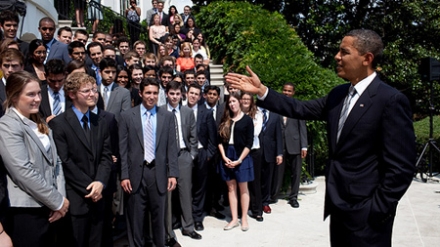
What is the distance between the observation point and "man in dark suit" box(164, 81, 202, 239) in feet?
20.5

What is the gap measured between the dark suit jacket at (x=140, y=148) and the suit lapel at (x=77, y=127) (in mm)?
843

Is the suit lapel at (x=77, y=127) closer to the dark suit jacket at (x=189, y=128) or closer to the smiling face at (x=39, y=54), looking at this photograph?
the smiling face at (x=39, y=54)

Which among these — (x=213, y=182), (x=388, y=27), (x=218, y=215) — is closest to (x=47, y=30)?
(x=213, y=182)

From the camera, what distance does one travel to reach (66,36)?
25.5 ft

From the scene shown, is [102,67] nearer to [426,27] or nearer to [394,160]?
[394,160]

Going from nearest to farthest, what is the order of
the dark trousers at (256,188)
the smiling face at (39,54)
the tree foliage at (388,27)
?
the smiling face at (39,54) < the dark trousers at (256,188) < the tree foliage at (388,27)

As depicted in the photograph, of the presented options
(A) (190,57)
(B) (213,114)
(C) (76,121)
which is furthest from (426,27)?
(C) (76,121)

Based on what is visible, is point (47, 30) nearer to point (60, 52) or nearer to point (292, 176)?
point (60, 52)

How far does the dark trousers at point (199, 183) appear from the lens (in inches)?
263

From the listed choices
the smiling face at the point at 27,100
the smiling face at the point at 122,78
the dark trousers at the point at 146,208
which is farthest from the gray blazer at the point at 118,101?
the smiling face at the point at 27,100

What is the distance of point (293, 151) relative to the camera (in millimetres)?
7930

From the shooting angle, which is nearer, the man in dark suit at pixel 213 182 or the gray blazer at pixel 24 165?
the gray blazer at pixel 24 165

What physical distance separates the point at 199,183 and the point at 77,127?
8.66ft

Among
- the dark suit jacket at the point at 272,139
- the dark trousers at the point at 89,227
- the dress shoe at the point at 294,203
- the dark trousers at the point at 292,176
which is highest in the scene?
the dark suit jacket at the point at 272,139
